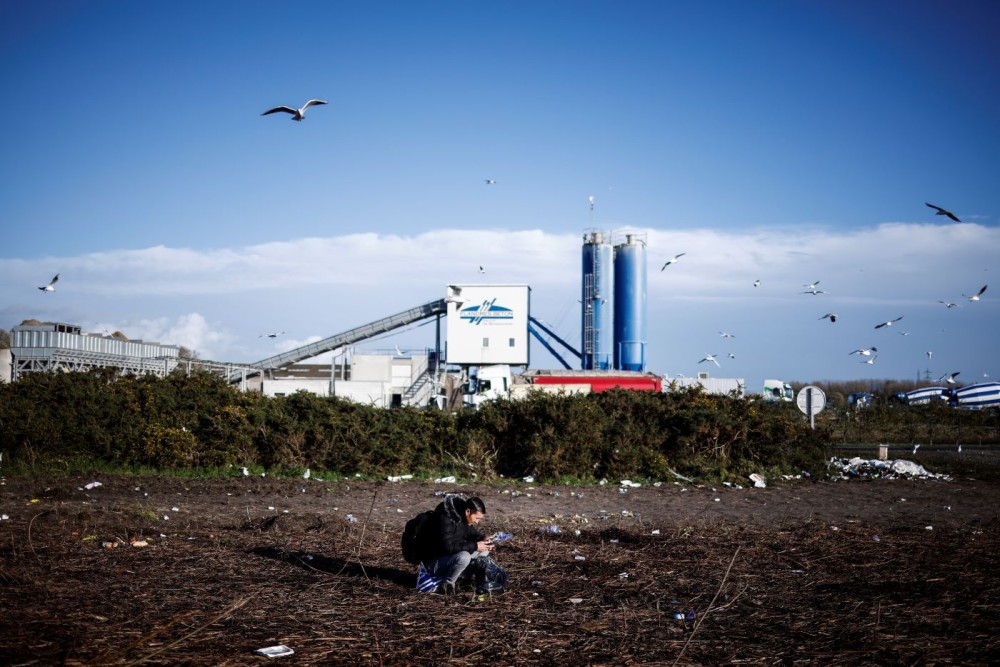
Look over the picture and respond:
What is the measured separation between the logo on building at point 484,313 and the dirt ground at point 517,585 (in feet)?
159

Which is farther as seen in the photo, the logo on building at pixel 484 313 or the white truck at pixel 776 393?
the logo on building at pixel 484 313

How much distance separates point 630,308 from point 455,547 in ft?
189

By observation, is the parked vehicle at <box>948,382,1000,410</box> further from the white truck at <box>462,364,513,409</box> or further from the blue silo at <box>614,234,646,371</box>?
the white truck at <box>462,364,513,409</box>

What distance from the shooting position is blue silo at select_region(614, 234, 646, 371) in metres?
63.8

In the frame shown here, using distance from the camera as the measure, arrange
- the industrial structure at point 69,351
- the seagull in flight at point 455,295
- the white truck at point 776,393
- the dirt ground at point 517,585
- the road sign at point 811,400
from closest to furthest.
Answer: the dirt ground at point 517,585, the road sign at point 811,400, the white truck at point 776,393, the industrial structure at point 69,351, the seagull in flight at point 455,295

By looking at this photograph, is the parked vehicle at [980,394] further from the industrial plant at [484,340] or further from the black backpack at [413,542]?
the black backpack at [413,542]

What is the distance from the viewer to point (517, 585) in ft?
26.9

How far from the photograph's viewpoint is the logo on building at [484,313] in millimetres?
62625

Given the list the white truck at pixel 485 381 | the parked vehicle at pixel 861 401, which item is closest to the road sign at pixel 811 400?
the parked vehicle at pixel 861 401

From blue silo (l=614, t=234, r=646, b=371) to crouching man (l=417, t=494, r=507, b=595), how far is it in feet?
186

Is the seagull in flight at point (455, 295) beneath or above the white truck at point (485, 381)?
above

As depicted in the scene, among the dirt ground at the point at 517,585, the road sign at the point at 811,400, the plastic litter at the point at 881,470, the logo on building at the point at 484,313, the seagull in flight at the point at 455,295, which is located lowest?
the plastic litter at the point at 881,470

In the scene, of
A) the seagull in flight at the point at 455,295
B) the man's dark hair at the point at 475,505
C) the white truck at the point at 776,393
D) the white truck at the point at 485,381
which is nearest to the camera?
the man's dark hair at the point at 475,505

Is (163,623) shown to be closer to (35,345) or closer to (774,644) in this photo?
(774,644)
